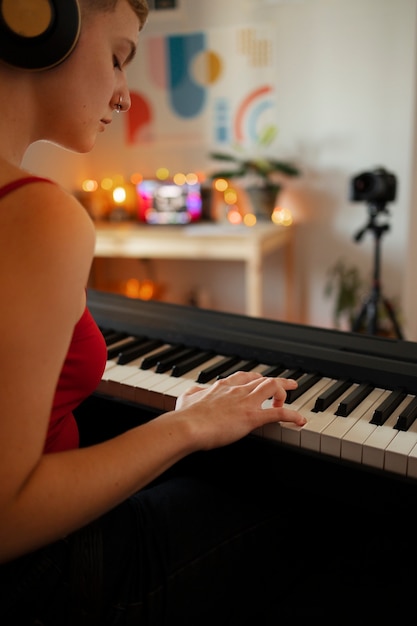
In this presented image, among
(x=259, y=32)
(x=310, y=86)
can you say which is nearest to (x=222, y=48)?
(x=259, y=32)

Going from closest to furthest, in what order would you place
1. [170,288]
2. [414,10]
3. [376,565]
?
[376,565], [414,10], [170,288]

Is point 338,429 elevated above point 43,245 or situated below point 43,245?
below

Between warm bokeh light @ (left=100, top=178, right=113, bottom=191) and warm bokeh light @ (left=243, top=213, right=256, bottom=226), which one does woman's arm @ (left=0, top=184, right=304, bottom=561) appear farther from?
warm bokeh light @ (left=100, top=178, right=113, bottom=191)

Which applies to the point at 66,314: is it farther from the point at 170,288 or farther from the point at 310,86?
the point at 170,288

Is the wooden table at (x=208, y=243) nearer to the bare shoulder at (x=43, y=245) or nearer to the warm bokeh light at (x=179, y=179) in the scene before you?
the warm bokeh light at (x=179, y=179)

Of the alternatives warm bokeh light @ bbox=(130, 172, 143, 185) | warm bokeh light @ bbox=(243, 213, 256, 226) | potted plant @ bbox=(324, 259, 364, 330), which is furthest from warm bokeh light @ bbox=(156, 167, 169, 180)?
potted plant @ bbox=(324, 259, 364, 330)

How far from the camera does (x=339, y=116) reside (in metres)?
3.13

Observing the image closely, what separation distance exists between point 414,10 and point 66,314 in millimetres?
2954

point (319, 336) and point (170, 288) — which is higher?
point (319, 336)

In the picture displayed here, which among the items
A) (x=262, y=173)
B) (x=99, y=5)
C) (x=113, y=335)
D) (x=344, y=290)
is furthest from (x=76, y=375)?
(x=262, y=173)

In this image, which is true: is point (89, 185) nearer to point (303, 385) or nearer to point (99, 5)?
point (303, 385)

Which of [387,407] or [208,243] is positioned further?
[208,243]

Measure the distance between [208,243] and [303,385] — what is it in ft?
6.91

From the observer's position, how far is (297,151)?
10.7 ft
